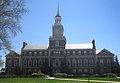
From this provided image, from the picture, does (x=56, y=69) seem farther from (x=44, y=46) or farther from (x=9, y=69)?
(x=9, y=69)

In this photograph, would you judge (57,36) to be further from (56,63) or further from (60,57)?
(56,63)

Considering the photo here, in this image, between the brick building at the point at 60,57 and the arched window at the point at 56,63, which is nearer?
the brick building at the point at 60,57

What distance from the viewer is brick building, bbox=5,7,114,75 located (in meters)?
68.8

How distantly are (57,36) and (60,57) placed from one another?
6.97 m

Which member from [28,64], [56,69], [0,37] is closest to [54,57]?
[56,69]

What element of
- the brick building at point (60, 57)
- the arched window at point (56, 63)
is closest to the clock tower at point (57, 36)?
the brick building at point (60, 57)

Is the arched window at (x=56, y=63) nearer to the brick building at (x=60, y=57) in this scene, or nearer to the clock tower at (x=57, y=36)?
the brick building at (x=60, y=57)

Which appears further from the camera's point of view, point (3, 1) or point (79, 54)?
point (79, 54)

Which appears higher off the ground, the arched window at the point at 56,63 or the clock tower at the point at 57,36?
the clock tower at the point at 57,36

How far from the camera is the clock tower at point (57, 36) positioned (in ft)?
232

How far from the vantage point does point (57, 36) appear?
235 feet

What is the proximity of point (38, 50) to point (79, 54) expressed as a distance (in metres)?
13.7

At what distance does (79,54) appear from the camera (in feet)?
232

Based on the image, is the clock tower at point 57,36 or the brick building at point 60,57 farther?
the clock tower at point 57,36
